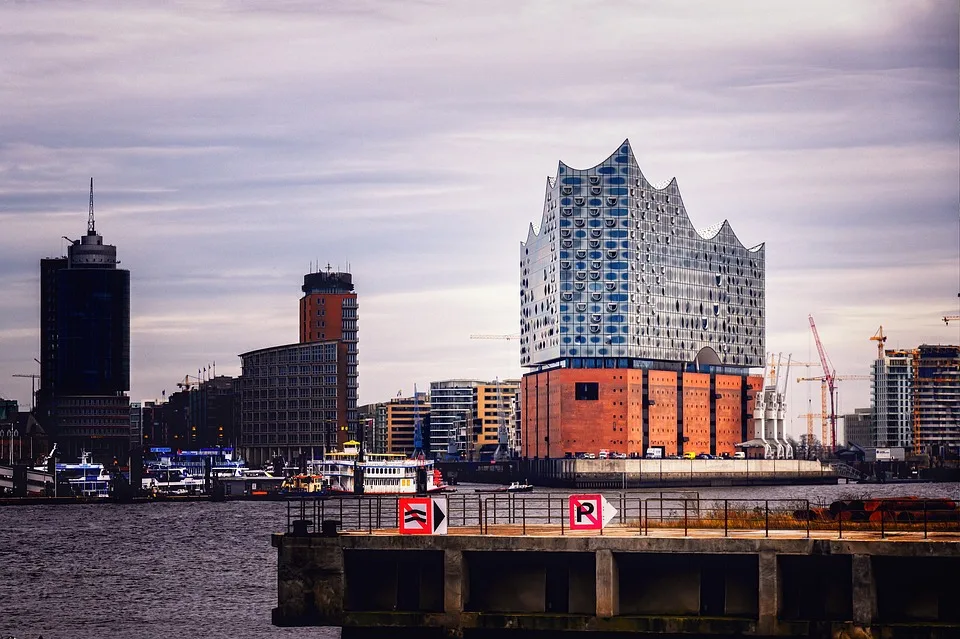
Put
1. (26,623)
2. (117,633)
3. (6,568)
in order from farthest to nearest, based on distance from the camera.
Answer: (6,568) → (26,623) → (117,633)

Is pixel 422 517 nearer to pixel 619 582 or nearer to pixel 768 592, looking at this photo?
pixel 619 582

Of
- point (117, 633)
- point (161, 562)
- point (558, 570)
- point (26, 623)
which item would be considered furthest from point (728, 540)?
point (161, 562)

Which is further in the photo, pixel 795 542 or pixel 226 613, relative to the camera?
pixel 226 613

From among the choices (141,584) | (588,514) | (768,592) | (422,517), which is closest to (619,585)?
(588,514)

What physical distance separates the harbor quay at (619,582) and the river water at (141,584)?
18.1 meters

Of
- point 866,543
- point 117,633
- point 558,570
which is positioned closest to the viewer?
point 866,543

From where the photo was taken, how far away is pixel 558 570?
58.2m

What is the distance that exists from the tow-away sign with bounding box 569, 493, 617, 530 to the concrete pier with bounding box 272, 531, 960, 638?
1.88 meters

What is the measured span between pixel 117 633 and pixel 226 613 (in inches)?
306

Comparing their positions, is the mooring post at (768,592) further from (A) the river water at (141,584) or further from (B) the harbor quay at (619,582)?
(A) the river water at (141,584)

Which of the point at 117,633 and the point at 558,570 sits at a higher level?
the point at 558,570

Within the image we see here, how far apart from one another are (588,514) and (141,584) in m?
54.9

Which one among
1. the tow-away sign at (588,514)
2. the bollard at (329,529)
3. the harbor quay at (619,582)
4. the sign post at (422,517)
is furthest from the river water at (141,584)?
the tow-away sign at (588,514)

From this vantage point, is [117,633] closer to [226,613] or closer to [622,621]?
[226,613]
